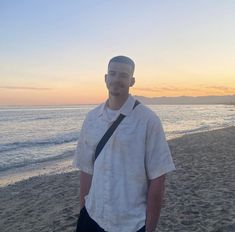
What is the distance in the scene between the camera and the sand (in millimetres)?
7320

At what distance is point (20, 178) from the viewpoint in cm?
1680

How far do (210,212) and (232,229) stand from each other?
117cm

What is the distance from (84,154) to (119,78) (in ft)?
2.65

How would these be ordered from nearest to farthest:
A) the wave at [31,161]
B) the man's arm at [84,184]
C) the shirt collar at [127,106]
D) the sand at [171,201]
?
the shirt collar at [127,106] < the man's arm at [84,184] < the sand at [171,201] < the wave at [31,161]

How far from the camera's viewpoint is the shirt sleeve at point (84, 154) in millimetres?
3383

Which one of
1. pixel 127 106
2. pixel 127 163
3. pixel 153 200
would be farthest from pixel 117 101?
pixel 153 200

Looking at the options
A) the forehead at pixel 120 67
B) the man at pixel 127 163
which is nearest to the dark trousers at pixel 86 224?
the man at pixel 127 163

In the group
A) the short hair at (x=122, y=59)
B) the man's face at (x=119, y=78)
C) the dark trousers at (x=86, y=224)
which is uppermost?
the short hair at (x=122, y=59)

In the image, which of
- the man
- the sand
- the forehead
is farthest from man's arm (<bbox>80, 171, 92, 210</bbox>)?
the sand

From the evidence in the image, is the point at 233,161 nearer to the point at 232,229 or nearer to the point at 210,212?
the point at 210,212

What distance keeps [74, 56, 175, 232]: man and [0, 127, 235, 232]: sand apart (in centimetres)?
403

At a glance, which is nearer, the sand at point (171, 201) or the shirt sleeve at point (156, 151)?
the shirt sleeve at point (156, 151)

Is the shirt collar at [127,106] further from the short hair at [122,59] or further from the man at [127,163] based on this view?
the short hair at [122,59]

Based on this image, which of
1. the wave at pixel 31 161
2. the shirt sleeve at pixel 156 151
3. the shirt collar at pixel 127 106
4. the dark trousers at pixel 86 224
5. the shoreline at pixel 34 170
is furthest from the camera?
the wave at pixel 31 161
